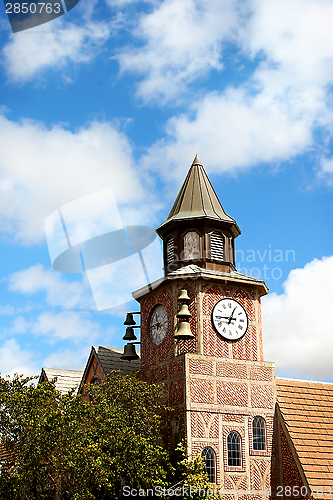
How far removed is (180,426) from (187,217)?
1084 cm

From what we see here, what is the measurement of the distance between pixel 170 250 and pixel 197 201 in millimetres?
3090

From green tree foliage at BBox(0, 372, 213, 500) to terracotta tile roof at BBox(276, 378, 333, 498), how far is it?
5.14 meters

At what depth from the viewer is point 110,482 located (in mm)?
21828

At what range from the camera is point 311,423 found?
2728cm

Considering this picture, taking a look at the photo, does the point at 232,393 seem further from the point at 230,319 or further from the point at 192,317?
the point at 192,317

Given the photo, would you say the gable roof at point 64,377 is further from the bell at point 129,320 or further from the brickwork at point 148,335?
the brickwork at point 148,335

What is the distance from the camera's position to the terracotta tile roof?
25.0 meters

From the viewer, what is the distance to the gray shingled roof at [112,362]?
108ft

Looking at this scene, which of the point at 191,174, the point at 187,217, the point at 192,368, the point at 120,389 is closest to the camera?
the point at 120,389

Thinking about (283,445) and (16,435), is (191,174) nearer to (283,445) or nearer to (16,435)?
(283,445)

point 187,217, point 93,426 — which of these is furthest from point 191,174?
point 93,426

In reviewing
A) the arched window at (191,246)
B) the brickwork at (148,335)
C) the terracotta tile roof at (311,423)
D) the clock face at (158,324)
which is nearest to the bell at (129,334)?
the brickwork at (148,335)

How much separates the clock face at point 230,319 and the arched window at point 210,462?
5.35m

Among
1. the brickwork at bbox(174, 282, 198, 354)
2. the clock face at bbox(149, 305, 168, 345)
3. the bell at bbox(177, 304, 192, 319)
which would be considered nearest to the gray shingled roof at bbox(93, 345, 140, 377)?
the clock face at bbox(149, 305, 168, 345)
